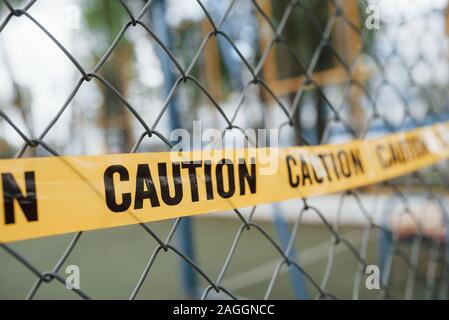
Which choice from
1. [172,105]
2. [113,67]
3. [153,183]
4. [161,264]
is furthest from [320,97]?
[113,67]

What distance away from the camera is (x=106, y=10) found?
29.1ft

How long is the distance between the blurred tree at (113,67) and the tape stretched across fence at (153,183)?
6645 mm

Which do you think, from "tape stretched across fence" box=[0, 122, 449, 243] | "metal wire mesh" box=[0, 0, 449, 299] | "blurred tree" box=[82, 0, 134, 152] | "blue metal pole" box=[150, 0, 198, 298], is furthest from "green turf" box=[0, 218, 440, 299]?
"blurred tree" box=[82, 0, 134, 152]

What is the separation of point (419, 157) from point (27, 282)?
2.76m

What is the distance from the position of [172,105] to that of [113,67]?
25.0ft

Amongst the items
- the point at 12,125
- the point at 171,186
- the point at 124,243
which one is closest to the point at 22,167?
the point at 12,125

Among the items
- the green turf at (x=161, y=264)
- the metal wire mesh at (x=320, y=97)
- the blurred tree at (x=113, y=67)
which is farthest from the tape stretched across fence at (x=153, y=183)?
the blurred tree at (x=113, y=67)

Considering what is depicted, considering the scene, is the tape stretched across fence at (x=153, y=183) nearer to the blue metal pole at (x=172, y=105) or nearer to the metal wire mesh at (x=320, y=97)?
the metal wire mesh at (x=320, y=97)

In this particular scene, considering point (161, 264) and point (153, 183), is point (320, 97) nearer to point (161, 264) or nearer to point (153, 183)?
point (153, 183)

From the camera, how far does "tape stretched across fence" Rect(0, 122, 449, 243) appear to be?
1.38 feet

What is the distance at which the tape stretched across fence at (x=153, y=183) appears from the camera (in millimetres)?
420

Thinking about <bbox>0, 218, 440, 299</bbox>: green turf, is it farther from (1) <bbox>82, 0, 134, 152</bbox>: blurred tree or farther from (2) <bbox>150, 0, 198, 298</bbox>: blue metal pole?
(1) <bbox>82, 0, 134, 152</bbox>: blurred tree
